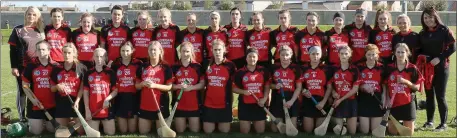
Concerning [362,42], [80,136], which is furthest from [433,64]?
[80,136]

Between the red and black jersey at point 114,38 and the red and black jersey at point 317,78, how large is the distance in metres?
2.24

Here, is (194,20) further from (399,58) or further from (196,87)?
(399,58)

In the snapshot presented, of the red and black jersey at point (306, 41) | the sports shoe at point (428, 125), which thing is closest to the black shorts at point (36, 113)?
the red and black jersey at point (306, 41)

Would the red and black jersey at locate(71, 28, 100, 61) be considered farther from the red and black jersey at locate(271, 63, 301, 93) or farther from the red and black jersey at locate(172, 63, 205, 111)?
the red and black jersey at locate(271, 63, 301, 93)

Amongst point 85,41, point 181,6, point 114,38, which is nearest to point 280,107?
point 114,38

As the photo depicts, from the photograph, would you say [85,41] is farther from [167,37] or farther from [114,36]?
[167,37]

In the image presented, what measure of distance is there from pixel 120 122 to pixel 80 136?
1.49ft

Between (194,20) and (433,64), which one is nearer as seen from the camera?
(433,64)

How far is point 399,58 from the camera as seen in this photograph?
5117 millimetres

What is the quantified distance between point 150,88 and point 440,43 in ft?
10.9

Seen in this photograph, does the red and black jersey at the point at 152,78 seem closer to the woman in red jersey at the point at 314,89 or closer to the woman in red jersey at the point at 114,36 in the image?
the woman in red jersey at the point at 114,36

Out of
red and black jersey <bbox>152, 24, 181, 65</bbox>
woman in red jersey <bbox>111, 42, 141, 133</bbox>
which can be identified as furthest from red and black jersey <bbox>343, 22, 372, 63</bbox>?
woman in red jersey <bbox>111, 42, 141, 133</bbox>

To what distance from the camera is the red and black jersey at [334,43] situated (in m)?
5.62

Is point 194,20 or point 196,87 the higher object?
point 194,20
